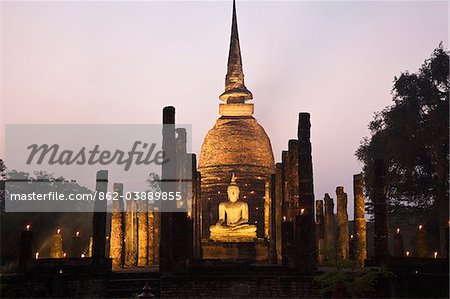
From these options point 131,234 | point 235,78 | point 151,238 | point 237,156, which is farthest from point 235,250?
point 235,78

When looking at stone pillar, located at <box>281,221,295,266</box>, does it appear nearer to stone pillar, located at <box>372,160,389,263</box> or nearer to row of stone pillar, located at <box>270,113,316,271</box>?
row of stone pillar, located at <box>270,113,316,271</box>

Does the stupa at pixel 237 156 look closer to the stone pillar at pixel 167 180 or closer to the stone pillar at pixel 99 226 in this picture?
the stone pillar at pixel 99 226

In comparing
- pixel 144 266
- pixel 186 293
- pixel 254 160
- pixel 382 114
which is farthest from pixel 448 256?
pixel 254 160

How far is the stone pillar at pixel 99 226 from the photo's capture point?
642 inches

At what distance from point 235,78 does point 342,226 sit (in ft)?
58.5

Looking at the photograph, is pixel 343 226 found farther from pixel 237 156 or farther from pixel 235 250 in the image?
pixel 237 156

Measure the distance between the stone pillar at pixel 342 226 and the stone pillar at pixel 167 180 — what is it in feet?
26.5

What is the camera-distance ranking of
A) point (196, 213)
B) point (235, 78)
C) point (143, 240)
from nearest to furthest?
1. point (143, 240)
2. point (196, 213)
3. point (235, 78)

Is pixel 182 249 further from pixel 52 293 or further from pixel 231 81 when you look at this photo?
pixel 231 81

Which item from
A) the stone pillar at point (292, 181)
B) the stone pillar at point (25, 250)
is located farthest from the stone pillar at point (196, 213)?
the stone pillar at point (25, 250)

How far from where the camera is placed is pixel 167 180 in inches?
654

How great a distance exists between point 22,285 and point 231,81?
26.6m

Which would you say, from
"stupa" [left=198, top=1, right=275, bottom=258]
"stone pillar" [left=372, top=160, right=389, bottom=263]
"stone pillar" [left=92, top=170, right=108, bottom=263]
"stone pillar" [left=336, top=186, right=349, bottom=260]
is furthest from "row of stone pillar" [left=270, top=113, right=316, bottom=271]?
"stupa" [left=198, top=1, right=275, bottom=258]

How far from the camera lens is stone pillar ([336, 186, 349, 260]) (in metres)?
22.3
